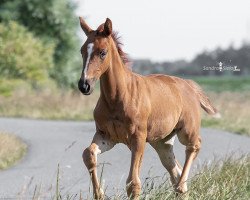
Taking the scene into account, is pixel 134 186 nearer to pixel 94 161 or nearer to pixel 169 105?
pixel 94 161

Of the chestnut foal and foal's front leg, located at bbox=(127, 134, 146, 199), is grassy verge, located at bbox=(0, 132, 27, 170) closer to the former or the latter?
the chestnut foal

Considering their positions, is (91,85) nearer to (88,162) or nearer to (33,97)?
(88,162)

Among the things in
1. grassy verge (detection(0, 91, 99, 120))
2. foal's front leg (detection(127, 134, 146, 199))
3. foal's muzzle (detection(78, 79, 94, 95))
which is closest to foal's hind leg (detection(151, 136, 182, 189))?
foal's front leg (detection(127, 134, 146, 199))

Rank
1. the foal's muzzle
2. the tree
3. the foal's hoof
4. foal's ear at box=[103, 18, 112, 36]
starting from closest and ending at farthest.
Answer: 1. the foal's muzzle
2. foal's ear at box=[103, 18, 112, 36]
3. the foal's hoof
4. the tree

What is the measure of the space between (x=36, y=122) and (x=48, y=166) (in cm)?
1032

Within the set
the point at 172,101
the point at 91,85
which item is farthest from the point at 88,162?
the point at 172,101

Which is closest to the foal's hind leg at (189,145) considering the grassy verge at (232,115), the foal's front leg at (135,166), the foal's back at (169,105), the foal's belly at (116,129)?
the foal's back at (169,105)

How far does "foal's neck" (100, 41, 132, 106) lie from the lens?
317 inches

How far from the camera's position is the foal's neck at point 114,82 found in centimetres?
805

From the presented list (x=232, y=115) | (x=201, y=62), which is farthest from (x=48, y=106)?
(x=201, y=62)

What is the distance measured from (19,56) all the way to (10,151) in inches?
715

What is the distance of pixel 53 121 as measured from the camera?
25.7 metres

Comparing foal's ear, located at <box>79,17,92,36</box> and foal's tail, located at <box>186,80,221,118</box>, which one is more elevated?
foal's ear, located at <box>79,17,92,36</box>

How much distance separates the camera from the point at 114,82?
8102 mm
